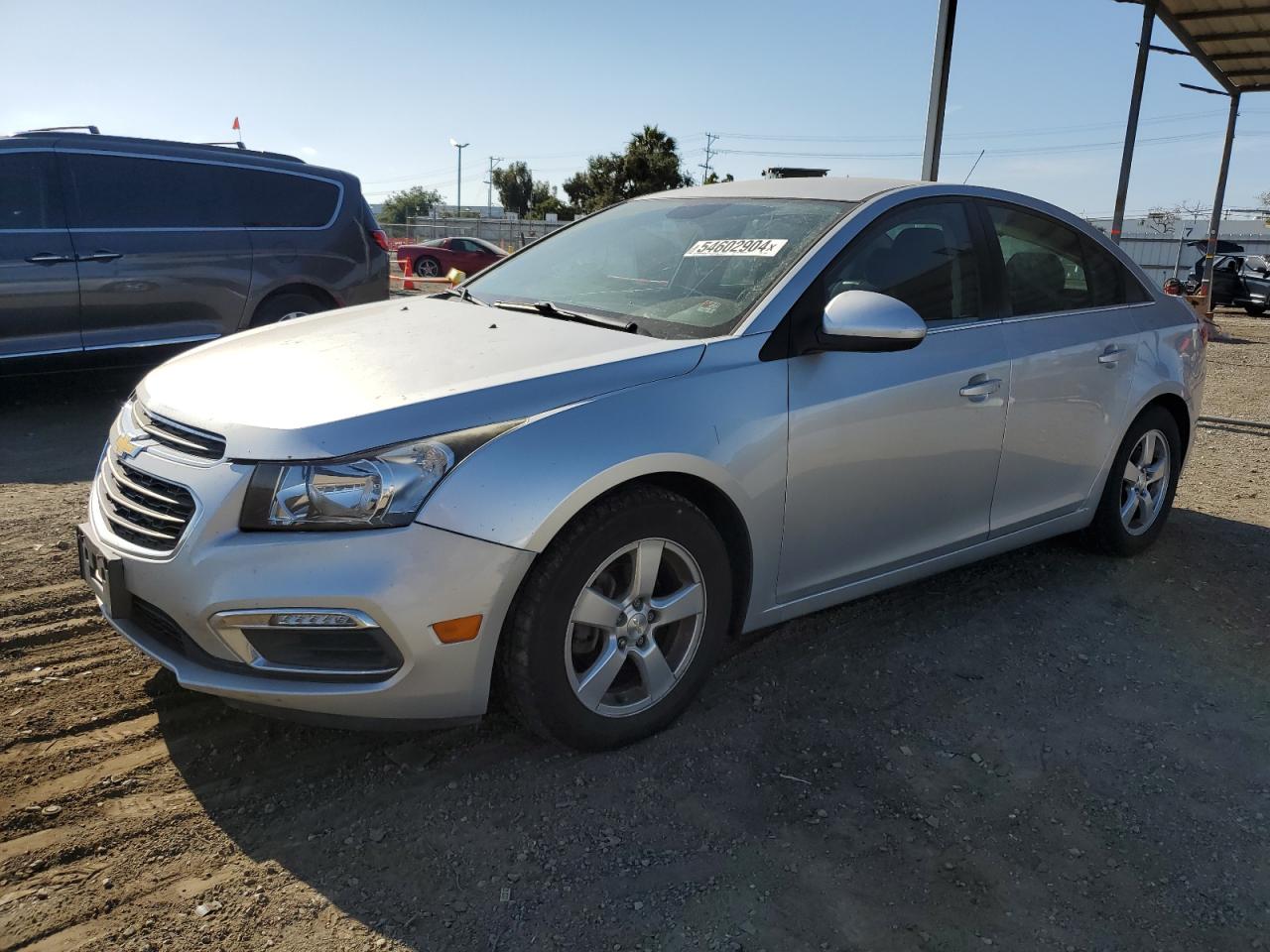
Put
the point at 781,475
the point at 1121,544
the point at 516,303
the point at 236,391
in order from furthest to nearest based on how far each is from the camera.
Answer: the point at 1121,544, the point at 516,303, the point at 781,475, the point at 236,391

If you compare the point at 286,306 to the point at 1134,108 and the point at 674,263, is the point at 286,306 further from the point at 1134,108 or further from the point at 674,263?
the point at 1134,108

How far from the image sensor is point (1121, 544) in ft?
15.1

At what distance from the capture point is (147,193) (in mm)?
6988

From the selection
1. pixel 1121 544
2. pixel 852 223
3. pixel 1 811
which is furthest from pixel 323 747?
pixel 1121 544

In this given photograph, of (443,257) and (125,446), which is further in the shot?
(443,257)

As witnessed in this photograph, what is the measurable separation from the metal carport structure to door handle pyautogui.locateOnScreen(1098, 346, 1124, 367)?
14.5 ft

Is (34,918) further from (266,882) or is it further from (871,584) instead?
(871,584)

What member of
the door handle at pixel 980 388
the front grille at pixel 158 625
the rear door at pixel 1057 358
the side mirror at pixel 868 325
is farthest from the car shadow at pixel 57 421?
the rear door at pixel 1057 358

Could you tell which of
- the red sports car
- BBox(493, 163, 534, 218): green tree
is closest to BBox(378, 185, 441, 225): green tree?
BBox(493, 163, 534, 218): green tree

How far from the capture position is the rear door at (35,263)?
6.37 metres

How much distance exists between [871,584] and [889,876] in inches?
48.2

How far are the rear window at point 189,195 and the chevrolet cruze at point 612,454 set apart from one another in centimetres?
401

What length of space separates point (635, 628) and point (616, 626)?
71 millimetres

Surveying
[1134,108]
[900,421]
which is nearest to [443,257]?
[1134,108]
